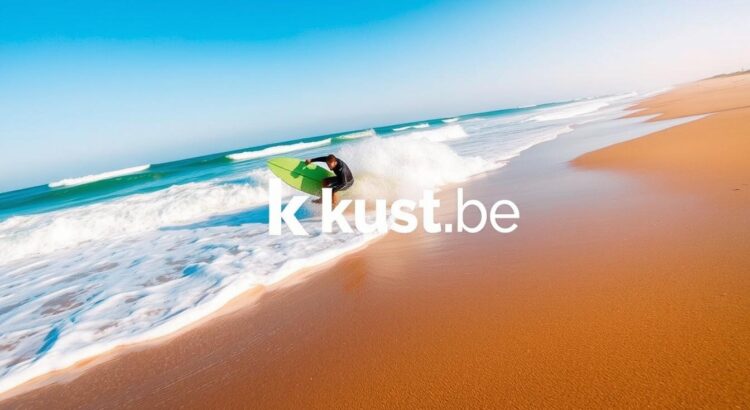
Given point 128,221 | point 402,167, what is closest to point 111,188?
point 128,221

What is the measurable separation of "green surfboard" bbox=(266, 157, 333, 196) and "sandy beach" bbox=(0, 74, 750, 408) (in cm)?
389

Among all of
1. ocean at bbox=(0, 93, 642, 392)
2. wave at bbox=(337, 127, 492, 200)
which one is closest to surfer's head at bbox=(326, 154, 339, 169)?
ocean at bbox=(0, 93, 642, 392)

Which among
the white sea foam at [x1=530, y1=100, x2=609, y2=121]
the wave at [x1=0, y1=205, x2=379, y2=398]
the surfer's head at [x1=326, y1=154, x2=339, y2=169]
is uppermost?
the white sea foam at [x1=530, y1=100, x2=609, y2=121]

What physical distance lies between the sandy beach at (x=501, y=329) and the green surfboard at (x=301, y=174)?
3.89m

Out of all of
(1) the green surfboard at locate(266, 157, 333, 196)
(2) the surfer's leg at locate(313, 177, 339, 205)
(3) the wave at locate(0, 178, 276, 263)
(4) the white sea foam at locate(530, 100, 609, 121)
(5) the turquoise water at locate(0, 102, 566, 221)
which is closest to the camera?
(2) the surfer's leg at locate(313, 177, 339, 205)

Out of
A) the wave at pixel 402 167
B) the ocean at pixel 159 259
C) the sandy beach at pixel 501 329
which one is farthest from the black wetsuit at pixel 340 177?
the sandy beach at pixel 501 329

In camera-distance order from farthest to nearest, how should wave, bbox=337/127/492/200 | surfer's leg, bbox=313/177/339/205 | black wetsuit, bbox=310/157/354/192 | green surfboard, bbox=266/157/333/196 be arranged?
wave, bbox=337/127/492/200 < green surfboard, bbox=266/157/333/196 < surfer's leg, bbox=313/177/339/205 < black wetsuit, bbox=310/157/354/192

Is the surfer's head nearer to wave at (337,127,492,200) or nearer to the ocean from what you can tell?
the ocean

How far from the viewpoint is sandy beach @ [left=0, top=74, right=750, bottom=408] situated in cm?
204

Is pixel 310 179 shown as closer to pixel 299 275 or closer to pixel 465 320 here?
pixel 299 275

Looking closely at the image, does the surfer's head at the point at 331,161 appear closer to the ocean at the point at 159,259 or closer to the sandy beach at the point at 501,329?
the ocean at the point at 159,259

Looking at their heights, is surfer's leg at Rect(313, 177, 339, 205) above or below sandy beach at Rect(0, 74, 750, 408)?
above

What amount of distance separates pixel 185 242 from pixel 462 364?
6.37 m

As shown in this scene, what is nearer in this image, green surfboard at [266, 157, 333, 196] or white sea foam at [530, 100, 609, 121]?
green surfboard at [266, 157, 333, 196]
